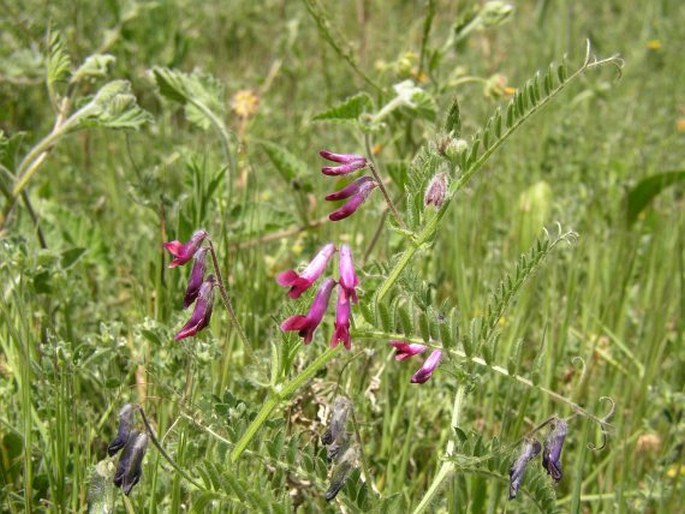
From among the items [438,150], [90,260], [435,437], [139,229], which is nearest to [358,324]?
[438,150]

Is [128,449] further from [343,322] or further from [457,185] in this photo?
[457,185]

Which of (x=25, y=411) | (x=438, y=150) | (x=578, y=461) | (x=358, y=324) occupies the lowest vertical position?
(x=578, y=461)

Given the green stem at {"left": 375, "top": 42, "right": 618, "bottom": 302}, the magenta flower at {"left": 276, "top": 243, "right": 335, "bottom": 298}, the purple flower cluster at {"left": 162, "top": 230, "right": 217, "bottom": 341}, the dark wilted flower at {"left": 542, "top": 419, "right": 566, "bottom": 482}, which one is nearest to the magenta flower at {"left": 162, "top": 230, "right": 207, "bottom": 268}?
the purple flower cluster at {"left": 162, "top": 230, "right": 217, "bottom": 341}

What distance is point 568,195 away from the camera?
3.12 m

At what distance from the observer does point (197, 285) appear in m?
1.30

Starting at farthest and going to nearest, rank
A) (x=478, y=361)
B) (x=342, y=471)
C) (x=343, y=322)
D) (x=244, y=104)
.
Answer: (x=244, y=104), (x=478, y=361), (x=342, y=471), (x=343, y=322)

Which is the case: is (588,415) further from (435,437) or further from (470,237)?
(470,237)

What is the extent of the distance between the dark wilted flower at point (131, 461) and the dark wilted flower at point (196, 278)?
0.59ft

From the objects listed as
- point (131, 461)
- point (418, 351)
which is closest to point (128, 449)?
point (131, 461)

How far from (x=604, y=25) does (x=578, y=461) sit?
4.79 m

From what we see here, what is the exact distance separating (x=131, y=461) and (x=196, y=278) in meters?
0.25

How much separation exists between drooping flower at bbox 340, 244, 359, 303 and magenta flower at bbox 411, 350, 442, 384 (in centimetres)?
16

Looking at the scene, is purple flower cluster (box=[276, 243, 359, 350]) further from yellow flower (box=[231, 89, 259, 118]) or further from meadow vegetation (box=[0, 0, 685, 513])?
yellow flower (box=[231, 89, 259, 118])

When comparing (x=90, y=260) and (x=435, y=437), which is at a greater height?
(x=90, y=260)
